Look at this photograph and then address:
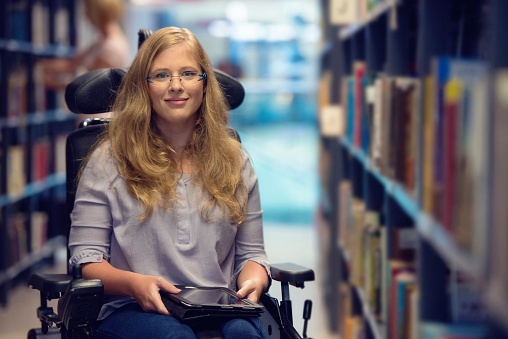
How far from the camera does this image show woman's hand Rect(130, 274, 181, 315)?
2.05 meters

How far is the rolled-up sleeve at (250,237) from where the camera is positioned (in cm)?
235

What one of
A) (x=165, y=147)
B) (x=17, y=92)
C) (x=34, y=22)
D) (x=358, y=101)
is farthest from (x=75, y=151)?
(x=34, y=22)

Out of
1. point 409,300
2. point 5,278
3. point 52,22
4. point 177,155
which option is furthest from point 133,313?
point 52,22

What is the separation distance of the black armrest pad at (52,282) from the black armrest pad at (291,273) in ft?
1.77

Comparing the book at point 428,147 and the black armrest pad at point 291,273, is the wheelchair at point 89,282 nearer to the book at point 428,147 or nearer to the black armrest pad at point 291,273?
the black armrest pad at point 291,273

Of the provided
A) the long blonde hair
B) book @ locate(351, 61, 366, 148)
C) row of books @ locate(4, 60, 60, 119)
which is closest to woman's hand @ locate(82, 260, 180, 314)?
the long blonde hair

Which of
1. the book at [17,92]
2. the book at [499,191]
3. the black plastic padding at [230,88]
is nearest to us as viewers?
the book at [499,191]

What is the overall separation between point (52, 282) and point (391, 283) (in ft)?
3.02

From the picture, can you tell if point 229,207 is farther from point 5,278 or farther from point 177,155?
point 5,278

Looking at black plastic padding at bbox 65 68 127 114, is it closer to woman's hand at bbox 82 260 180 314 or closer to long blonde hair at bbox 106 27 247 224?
long blonde hair at bbox 106 27 247 224

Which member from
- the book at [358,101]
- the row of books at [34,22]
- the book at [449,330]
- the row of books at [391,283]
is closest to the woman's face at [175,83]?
the row of books at [391,283]

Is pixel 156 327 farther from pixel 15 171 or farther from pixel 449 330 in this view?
pixel 15 171

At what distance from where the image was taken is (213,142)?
2.34 m

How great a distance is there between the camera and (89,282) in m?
2.01
